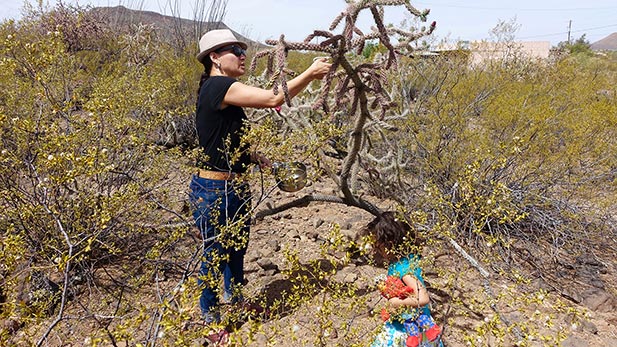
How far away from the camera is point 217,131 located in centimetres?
231

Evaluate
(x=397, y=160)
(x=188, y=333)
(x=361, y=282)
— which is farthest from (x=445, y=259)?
(x=188, y=333)

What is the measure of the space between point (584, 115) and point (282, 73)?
3.53 meters

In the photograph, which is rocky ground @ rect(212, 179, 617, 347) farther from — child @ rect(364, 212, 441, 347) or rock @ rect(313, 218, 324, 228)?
child @ rect(364, 212, 441, 347)

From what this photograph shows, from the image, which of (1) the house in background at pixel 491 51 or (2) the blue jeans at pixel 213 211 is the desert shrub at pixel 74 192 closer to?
(2) the blue jeans at pixel 213 211

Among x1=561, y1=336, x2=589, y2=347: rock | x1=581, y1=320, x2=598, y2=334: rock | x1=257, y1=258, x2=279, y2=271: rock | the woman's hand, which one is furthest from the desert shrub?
x1=581, y1=320, x2=598, y2=334: rock

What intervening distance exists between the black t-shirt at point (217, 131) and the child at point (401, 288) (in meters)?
0.96

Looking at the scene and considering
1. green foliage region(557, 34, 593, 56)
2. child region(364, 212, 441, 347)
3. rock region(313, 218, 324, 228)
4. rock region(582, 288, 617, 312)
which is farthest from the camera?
green foliage region(557, 34, 593, 56)

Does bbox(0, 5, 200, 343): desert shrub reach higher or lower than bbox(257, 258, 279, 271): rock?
higher

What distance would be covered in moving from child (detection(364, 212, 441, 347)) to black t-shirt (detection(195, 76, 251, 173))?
3.13 ft

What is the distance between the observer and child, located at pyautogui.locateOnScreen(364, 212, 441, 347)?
6.23ft

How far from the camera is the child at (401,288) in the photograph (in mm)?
1900

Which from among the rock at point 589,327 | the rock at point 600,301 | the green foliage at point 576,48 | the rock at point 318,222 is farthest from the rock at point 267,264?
the green foliage at point 576,48

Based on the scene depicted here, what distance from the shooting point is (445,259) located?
3.30m

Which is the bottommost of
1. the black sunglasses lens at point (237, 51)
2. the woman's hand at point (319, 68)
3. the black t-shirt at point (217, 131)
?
the black t-shirt at point (217, 131)
